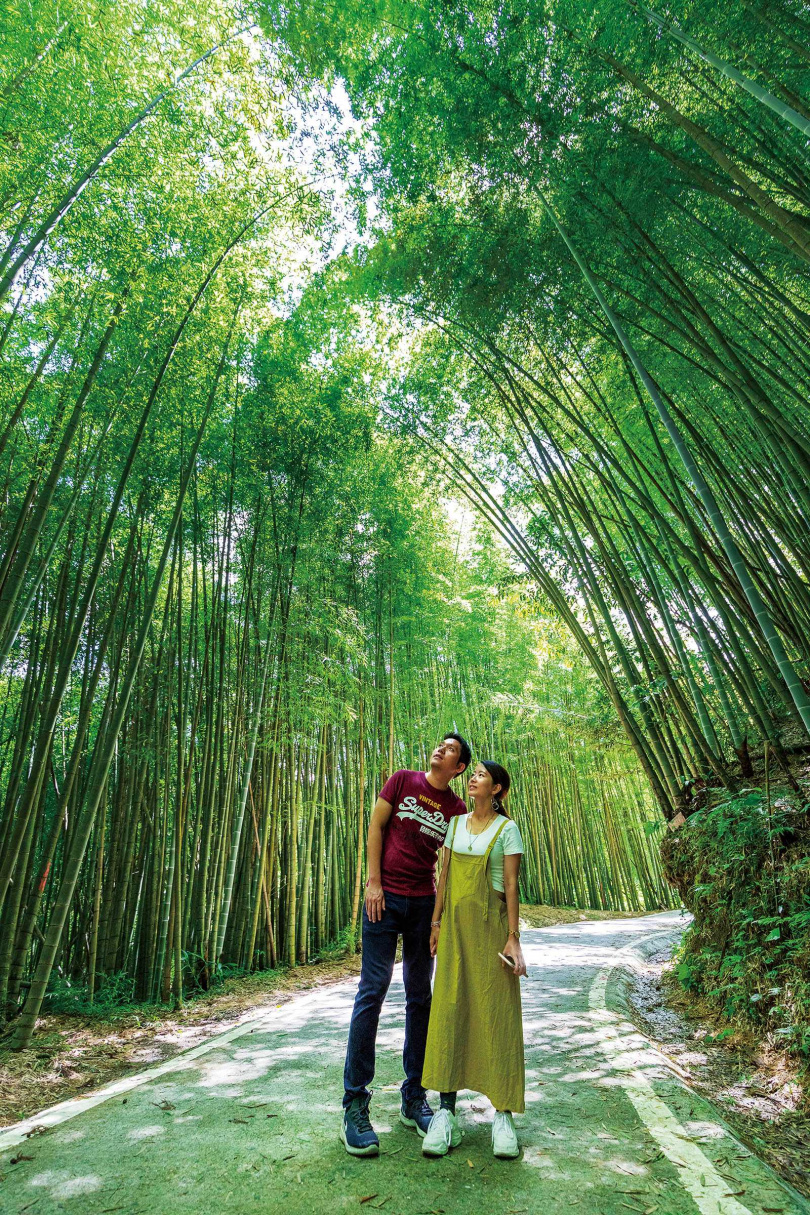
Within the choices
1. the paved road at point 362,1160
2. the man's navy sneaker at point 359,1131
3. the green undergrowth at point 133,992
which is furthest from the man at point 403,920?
the green undergrowth at point 133,992

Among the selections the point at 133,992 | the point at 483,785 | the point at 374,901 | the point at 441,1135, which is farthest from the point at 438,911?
the point at 133,992

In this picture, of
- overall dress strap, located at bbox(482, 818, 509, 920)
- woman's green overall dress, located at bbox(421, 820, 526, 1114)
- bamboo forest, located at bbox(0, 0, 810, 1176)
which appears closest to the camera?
woman's green overall dress, located at bbox(421, 820, 526, 1114)

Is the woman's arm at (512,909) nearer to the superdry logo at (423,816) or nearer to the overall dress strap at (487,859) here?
the overall dress strap at (487,859)

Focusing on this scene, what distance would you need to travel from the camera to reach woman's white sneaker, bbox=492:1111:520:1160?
1500mm

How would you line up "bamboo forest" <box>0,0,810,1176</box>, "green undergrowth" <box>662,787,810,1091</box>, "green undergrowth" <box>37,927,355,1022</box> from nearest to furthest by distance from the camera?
"green undergrowth" <box>662,787,810,1091</box>
"bamboo forest" <box>0,0,810,1176</box>
"green undergrowth" <box>37,927,355,1022</box>

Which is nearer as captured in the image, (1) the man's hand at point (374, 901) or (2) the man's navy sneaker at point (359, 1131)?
(2) the man's navy sneaker at point (359, 1131)

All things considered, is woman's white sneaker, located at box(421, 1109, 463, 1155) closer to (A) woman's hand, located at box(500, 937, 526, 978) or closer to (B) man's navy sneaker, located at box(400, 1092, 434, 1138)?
(B) man's navy sneaker, located at box(400, 1092, 434, 1138)

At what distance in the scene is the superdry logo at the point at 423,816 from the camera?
6.17 feet

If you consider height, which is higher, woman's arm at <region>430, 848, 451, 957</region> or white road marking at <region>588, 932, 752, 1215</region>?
woman's arm at <region>430, 848, 451, 957</region>

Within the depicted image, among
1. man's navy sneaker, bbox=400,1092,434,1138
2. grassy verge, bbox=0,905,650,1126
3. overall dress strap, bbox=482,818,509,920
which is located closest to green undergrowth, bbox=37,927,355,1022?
grassy verge, bbox=0,905,650,1126

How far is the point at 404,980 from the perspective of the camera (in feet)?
5.43

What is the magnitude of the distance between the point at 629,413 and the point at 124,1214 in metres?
4.69

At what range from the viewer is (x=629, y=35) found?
8.49 ft

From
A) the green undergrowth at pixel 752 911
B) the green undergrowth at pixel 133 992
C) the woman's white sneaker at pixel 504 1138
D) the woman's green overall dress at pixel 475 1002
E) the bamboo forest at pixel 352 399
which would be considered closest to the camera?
the woman's white sneaker at pixel 504 1138
